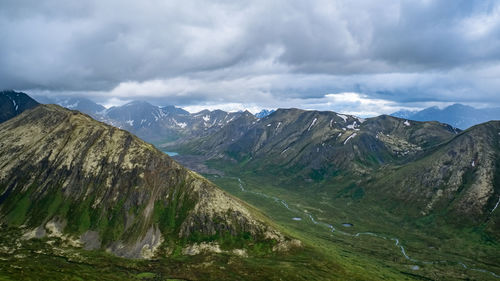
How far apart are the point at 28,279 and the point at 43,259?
45.5m

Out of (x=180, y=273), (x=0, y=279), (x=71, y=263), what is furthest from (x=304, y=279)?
(x=0, y=279)

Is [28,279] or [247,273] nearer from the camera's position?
[28,279]

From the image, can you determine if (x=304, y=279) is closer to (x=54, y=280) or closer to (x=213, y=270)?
(x=213, y=270)

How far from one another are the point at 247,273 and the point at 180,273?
40168 mm

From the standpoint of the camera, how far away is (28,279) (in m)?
152

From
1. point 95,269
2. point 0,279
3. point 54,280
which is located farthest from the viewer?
point 95,269

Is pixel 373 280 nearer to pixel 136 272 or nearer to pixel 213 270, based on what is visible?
pixel 213 270

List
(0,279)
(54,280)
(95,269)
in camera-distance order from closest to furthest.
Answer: (0,279)
(54,280)
(95,269)

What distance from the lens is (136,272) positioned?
7416 inches

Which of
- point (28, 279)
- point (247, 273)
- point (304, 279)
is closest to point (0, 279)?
point (28, 279)

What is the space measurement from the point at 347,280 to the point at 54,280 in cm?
16122

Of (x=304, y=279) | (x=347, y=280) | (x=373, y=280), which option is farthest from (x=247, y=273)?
(x=373, y=280)

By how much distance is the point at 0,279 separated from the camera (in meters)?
144

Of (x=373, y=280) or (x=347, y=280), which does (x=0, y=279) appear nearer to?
(x=347, y=280)
